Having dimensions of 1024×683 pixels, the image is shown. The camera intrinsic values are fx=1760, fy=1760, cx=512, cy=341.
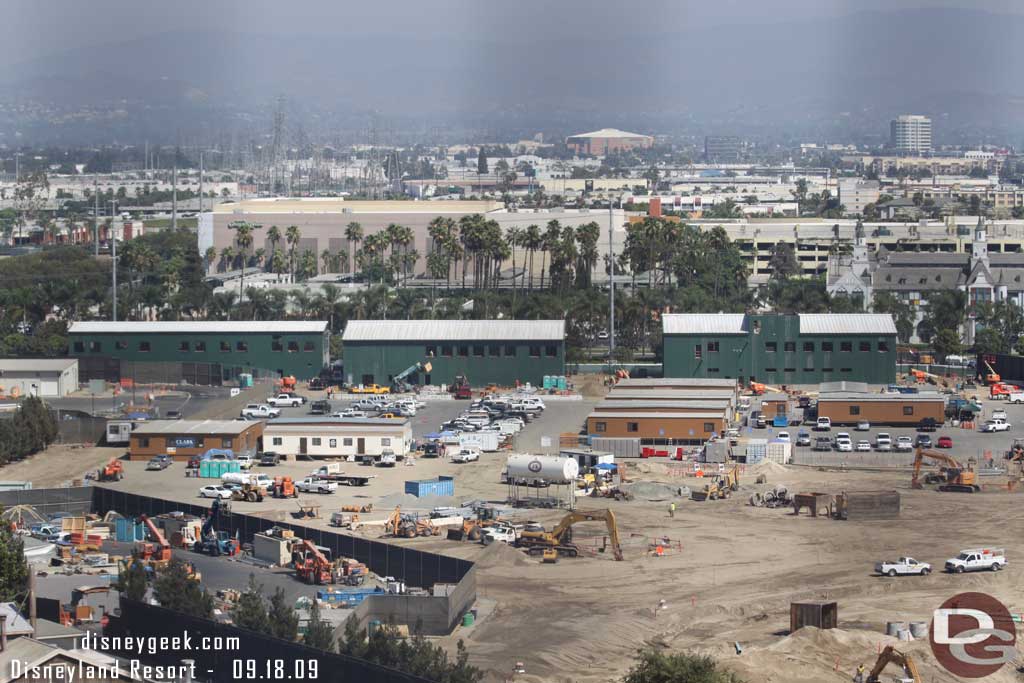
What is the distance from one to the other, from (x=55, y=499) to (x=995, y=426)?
1857cm

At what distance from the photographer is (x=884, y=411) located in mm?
35812

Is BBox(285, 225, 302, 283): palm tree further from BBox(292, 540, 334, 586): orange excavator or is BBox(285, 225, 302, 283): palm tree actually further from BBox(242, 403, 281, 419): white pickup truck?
BBox(292, 540, 334, 586): orange excavator

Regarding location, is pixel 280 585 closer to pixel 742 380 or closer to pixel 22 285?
pixel 742 380

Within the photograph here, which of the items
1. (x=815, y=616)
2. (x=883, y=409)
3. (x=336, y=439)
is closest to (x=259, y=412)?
(x=336, y=439)

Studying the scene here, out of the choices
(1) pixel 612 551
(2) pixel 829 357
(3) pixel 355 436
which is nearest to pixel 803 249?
(2) pixel 829 357

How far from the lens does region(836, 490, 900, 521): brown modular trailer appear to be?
26812mm

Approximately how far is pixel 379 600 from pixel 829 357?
2349 centimetres

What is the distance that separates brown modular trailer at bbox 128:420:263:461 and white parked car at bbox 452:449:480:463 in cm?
389

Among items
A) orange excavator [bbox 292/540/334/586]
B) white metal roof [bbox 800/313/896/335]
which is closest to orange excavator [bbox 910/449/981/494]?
white metal roof [bbox 800/313/896/335]

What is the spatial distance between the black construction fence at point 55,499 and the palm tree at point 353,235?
3963 cm

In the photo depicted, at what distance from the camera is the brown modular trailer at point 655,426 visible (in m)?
33.8

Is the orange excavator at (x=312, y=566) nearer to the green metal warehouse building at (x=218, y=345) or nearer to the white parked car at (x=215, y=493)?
the white parked car at (x=215, y=493)

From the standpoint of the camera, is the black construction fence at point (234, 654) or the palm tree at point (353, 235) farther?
the palm tree at point (353, 235)

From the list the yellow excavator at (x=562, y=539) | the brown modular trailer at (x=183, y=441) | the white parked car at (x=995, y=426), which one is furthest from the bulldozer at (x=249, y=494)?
the white parked car at (x=995, y=426)
